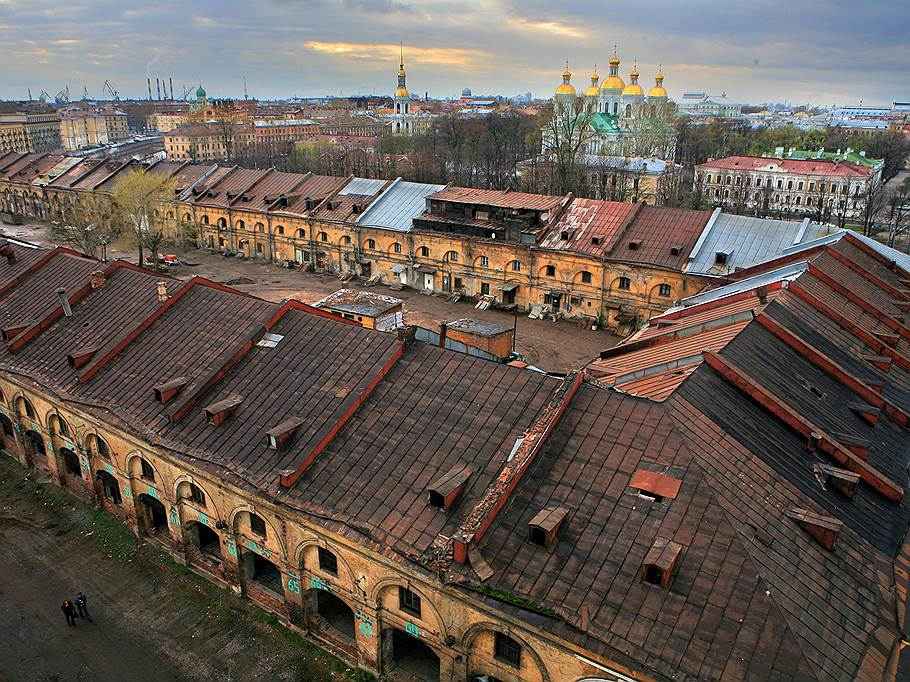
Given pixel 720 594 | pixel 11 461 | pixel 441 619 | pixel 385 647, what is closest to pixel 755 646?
pixel 720 594

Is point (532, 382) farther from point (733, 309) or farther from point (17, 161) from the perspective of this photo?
point (17, 161)

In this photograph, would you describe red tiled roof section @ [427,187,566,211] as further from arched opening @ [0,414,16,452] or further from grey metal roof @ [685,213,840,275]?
arched opening @ [0,414,16,452]

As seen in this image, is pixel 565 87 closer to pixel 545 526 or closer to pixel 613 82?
pixel 613 82

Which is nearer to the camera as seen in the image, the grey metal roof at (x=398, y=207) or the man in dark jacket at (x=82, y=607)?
the man in dark jacket at (x=82, y=607)

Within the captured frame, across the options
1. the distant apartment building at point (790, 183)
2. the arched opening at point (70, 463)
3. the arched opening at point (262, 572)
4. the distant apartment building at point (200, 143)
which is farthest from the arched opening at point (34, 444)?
the distant apartment building at point (200, 143)

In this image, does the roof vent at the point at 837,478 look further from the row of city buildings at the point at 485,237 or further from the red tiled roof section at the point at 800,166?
the red tiled roof section at the point at 800,166

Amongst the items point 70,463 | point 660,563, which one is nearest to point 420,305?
point 70,463

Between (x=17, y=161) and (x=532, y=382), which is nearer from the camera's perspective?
(x=532, y=382)
